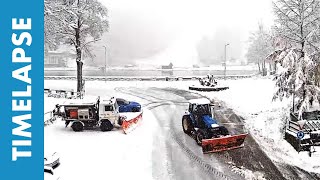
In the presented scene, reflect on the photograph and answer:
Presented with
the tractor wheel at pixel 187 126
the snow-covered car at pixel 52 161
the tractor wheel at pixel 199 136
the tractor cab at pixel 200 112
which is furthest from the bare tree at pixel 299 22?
the snow-covered car at pixel 52 161

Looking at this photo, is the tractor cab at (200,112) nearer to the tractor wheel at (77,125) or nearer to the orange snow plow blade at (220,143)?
the orange snow plow blade at (220,143)

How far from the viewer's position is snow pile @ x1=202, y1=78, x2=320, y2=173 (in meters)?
17.3

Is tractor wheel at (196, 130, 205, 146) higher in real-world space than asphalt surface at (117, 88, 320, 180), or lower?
higher

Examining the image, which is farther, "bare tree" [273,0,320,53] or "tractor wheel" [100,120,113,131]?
"bare tree" [273,0,320,53]

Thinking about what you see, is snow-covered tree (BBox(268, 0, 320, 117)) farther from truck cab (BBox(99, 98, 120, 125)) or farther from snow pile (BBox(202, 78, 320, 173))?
truck cab (BBox(99, 98, 120, 125))

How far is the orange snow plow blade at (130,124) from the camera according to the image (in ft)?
67.8

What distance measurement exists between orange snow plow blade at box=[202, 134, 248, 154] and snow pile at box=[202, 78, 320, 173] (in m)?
1.79

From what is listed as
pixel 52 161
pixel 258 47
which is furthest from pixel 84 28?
pixel 258 47

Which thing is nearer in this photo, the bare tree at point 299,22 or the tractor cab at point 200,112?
the tractor cab at point 200,112

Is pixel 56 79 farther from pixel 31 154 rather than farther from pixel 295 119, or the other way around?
pixel 31 154

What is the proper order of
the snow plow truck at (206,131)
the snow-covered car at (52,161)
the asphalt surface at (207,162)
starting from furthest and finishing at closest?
the snow plow truck at (206,131)
the asphalt surface at (207,162)
the snow-covered car at (52,161)

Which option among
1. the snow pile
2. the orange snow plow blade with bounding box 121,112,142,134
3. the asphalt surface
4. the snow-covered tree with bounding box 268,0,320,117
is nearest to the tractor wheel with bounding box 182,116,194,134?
the asphalt surface

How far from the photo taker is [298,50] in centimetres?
2280

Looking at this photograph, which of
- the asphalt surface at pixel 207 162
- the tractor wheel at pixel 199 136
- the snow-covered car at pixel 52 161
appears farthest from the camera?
the tractor wheel at pixel 199 136
